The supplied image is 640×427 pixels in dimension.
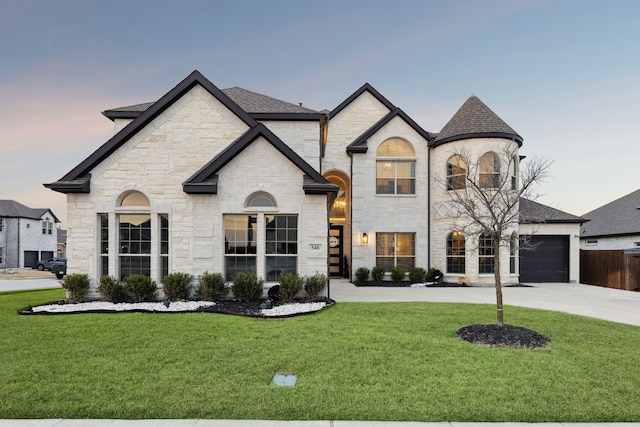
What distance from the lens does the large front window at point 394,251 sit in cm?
1827

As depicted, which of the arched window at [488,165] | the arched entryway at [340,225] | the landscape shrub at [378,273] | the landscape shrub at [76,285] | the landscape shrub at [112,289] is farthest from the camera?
the arched entryway at [340,225]

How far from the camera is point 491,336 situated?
701 cm

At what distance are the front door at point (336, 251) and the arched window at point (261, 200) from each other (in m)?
9.83

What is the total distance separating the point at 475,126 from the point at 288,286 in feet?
41.6

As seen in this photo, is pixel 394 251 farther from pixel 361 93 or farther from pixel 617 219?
pixel 617 219

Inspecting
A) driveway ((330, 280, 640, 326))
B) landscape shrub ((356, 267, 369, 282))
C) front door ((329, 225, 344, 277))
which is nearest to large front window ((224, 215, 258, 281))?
driveway ((330, 280, 640, 326))

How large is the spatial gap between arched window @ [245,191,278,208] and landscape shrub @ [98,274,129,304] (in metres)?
4.79

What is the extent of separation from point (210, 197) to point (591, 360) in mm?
10241

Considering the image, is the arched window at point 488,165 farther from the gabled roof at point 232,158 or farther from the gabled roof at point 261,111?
the gabled roof at point 232,158

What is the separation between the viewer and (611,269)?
1731 centimetres

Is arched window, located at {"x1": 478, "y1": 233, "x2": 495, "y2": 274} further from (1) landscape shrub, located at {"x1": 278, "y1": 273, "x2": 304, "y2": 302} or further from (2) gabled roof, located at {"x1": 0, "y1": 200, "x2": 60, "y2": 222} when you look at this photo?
(2) gabled roof, located at {"x1": 0, "y1": 200, "x2": 60, "y2": 222}

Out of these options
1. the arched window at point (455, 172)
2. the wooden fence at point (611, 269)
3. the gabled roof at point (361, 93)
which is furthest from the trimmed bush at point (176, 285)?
the wooden fence at point (611, 269)

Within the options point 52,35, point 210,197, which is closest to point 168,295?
point 210,197

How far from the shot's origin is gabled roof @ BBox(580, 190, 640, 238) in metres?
19.9
